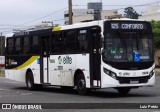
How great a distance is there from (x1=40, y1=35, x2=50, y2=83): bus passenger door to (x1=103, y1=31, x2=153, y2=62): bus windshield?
5408 mm

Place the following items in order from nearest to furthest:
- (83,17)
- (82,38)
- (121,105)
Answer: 1. (121,105)
2. (82,38)
3. (83,17)

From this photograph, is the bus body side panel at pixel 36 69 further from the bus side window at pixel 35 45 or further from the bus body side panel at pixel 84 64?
the bus body side panel at pixel 84 64

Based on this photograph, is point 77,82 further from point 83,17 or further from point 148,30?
point 83,17

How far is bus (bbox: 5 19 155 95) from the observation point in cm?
1941

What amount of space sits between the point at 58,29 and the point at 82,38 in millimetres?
2511

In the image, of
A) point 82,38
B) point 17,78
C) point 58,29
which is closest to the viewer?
point 82,38

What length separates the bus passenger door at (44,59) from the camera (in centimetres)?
2419

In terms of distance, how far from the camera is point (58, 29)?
75.8 feet

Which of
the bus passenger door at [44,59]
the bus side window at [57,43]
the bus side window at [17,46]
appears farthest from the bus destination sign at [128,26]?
the bus side window at [17,46]

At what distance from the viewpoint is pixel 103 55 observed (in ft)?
63.7

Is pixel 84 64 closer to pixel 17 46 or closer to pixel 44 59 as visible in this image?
pixel 44 59

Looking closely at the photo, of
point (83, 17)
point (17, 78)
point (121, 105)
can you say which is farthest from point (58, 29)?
point (83, 17)

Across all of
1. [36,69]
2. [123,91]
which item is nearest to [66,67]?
[123,91]

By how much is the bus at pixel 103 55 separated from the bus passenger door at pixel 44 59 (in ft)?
1.68
